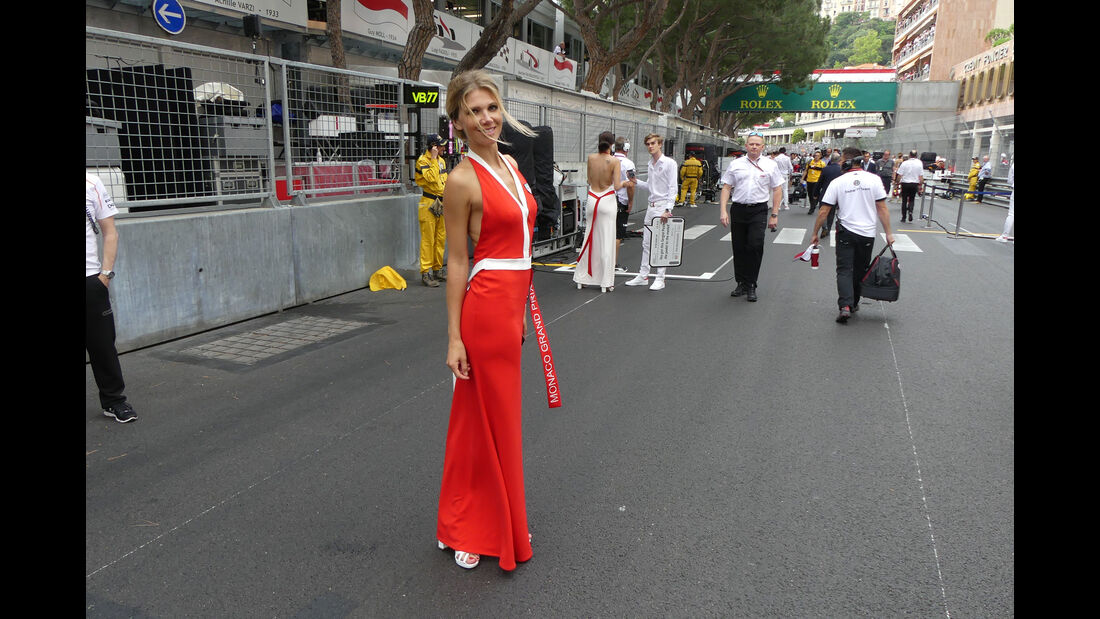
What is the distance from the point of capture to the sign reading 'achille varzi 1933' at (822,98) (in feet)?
187

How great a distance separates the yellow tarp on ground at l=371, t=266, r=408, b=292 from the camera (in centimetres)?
915

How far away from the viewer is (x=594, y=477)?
12.8ft

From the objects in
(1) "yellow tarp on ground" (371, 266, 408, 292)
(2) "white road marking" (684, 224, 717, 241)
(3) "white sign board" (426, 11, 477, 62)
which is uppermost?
(3) "white sign board" (426, 11, 477, 62)

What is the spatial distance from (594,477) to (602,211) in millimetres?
5690

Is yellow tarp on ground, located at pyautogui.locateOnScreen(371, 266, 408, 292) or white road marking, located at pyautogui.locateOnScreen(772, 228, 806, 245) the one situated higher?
white road marking, located at pyautogui.locateOnScreen(772, 228, 806, 245)

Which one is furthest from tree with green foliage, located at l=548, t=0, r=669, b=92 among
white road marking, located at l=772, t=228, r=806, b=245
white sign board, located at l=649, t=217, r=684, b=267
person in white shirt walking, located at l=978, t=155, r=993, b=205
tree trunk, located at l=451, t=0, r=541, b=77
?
person in white shirt walking, located at l=978, t=155, r=993, b=205

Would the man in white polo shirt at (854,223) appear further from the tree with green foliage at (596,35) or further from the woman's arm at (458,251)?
the tree with green foliage at (596,35)

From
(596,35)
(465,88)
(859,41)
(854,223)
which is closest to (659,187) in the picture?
(854,223)

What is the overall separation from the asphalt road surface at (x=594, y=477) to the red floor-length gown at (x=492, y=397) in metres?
0.18

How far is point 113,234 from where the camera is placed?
442cm

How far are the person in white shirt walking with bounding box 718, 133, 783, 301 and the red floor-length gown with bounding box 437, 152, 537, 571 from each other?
583cm

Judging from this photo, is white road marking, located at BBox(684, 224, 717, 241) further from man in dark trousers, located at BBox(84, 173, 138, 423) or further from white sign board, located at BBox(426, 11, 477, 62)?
man in dark trousers, located at BBox(84, 173, 138, 423)
